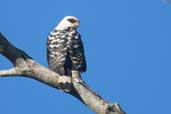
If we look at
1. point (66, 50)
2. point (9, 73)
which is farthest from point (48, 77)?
point (66, 50)

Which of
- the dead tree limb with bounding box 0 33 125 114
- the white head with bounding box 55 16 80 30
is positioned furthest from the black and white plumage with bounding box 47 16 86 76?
the dead tree limb with bounding box 0 33 125 114

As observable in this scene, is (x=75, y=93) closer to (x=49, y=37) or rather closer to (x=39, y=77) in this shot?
(x=39, y=77)

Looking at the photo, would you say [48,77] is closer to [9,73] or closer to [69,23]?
[9,73]

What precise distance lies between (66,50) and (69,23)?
0.18 m

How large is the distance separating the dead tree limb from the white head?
1.40 ft

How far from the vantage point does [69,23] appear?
1.71m

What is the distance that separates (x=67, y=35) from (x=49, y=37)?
9cm

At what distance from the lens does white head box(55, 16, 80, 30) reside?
5.55 ft

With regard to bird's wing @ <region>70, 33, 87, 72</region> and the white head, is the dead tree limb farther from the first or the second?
the white head

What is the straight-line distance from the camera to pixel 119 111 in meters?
1.25

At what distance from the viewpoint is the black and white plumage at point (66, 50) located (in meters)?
1.56

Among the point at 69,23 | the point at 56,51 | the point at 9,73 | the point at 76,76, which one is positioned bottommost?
the point at 9,73

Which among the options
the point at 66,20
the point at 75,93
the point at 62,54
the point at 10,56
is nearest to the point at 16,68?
the point at 10,56

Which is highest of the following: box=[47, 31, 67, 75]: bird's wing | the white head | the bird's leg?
the white head
